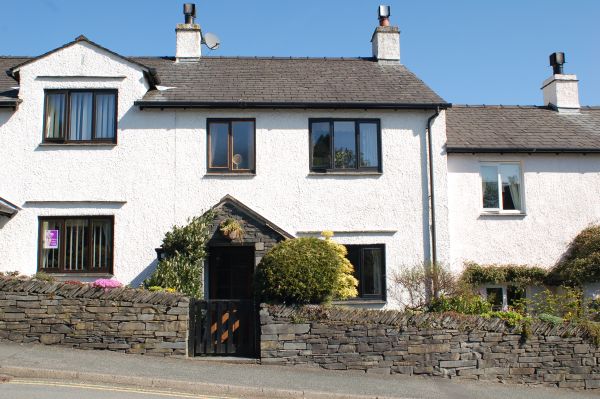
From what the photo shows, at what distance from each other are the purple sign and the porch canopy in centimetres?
92

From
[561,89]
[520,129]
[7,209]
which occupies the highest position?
[561,89]

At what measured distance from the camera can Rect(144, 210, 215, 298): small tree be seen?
43.8 feet

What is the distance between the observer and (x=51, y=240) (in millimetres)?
14836

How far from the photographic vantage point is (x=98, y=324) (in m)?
11.2

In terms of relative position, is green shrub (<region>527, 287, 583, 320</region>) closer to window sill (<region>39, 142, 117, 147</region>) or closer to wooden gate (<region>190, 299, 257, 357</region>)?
wooden gate (<region>190, 299, 257, 357</region>)

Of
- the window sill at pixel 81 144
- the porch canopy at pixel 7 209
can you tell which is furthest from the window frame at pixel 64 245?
the window sill at pixel 81 144

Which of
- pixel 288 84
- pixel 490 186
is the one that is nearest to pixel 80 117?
pixel 288 84

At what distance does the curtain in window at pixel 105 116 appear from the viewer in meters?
15.4

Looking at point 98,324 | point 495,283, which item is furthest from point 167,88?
point 495,283

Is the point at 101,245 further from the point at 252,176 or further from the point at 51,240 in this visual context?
the point at 252,176

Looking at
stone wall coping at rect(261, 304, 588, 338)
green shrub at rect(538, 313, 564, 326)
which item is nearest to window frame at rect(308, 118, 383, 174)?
stone wall coping at rect(261, 304, 588, 338)

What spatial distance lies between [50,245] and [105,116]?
3.59 metres

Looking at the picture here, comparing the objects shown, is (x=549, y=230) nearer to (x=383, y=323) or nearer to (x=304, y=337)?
(x=383, y=323)

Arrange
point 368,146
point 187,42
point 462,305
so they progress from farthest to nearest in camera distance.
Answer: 1. point 187,42
2. point 368,146
3. point 462,305
